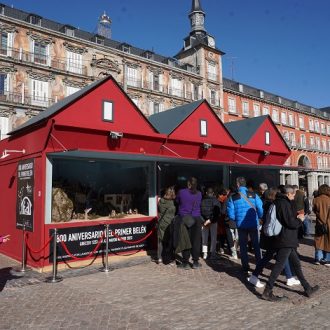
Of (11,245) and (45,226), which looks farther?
(11,245)

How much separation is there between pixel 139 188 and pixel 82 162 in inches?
75.1

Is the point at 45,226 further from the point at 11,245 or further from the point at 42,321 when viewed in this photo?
the point at 42,321

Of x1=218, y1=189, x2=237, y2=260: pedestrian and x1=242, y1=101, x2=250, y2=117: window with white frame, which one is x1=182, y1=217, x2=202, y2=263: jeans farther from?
x1=242, y1=101, x2=250, y2=117: window with white frame

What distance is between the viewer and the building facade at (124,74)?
30.1 m

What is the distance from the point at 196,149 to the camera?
12.1 meters

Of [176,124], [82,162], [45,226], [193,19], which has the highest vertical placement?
[193,19]

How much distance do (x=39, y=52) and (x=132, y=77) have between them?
10.1m

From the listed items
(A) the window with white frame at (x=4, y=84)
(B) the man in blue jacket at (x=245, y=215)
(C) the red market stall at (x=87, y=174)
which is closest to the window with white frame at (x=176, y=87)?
(A) the window with white frame at (x=4, y=84)

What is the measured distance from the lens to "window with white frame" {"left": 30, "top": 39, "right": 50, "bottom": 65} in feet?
103

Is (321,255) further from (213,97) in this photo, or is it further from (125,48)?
(213,97)

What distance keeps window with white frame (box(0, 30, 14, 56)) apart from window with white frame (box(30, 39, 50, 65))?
180 centimetres

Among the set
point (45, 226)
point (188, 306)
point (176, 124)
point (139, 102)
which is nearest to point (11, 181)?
point (45, 226)

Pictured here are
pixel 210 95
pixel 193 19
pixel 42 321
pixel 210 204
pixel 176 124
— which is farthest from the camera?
pixel 193 19

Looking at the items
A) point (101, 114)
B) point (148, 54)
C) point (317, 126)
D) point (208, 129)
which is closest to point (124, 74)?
point (148, 54)
